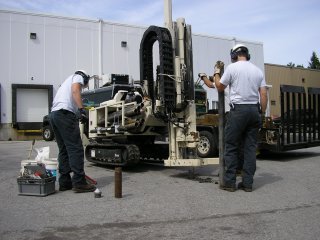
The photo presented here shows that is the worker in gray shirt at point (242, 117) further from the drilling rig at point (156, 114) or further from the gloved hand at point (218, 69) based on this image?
the drilling rig at point (156, 114)

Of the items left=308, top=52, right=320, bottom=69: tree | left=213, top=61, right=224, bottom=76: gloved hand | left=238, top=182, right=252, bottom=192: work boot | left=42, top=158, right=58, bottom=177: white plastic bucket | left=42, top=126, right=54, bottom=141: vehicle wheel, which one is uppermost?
left=308, top=52, right=320, bottom=69: tree

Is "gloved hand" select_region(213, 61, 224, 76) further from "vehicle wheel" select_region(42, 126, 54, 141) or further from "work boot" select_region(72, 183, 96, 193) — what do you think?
Answer: "vehicle wheel" select_region(42, 126, 54, 141)

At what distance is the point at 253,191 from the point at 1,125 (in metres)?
21.1

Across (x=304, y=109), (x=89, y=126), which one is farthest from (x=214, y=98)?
(x=89, y=126)

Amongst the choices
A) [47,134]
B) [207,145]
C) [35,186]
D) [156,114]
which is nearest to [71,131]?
[35,186]

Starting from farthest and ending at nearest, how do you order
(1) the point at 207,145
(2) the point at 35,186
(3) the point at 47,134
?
(3) the point at 47,134 → (1) the point at 207,145 → (2) the point at 35,186

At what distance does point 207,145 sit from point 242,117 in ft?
14.6

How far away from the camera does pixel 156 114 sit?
7.78 m

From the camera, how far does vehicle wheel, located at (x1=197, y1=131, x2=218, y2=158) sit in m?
10.5

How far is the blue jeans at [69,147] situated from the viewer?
21.0 ft

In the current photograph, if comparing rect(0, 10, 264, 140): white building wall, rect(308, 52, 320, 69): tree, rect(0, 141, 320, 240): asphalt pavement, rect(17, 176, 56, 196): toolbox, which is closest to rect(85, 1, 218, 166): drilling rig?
rect(0, 141, 320, 240): asphalt pavement

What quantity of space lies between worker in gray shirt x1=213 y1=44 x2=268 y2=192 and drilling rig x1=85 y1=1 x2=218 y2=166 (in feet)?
3.54

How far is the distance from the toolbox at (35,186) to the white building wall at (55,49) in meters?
19.9

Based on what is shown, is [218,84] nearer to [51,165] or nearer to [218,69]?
[218,69]
